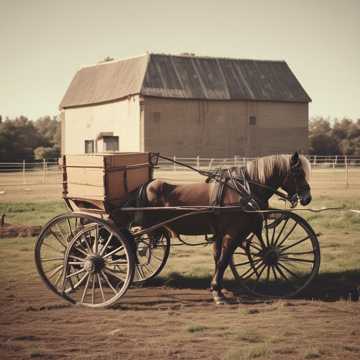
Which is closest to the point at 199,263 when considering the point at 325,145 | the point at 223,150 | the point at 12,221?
the point at 12,221

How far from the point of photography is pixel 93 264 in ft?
22.3

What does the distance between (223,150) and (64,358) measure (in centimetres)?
3957

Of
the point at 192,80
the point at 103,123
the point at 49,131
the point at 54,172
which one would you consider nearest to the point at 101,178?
the point at 54,172

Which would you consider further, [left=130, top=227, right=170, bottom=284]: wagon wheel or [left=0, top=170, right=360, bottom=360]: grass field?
[left=130, top=227, right=170, bottom=284]: wagon wheel

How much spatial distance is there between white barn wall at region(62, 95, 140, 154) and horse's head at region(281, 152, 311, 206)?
3591cm

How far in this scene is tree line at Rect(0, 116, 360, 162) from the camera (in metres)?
45.0

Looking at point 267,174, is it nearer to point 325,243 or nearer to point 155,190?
point 155,190

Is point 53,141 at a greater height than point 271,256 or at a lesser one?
greater

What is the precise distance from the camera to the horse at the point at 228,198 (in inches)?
266

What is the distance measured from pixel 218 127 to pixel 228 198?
123ft

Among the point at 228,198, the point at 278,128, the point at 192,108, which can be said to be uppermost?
the point at 192,108

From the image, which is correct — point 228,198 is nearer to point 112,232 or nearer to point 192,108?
point 112,232

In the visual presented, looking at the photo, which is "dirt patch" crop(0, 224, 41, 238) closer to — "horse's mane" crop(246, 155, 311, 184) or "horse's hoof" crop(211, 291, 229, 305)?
"horse's hoof" crop(211, 291, 229, 305)

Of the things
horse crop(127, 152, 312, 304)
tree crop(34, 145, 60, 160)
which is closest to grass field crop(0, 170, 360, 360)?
horse crop(127, 152, 312, 304)
